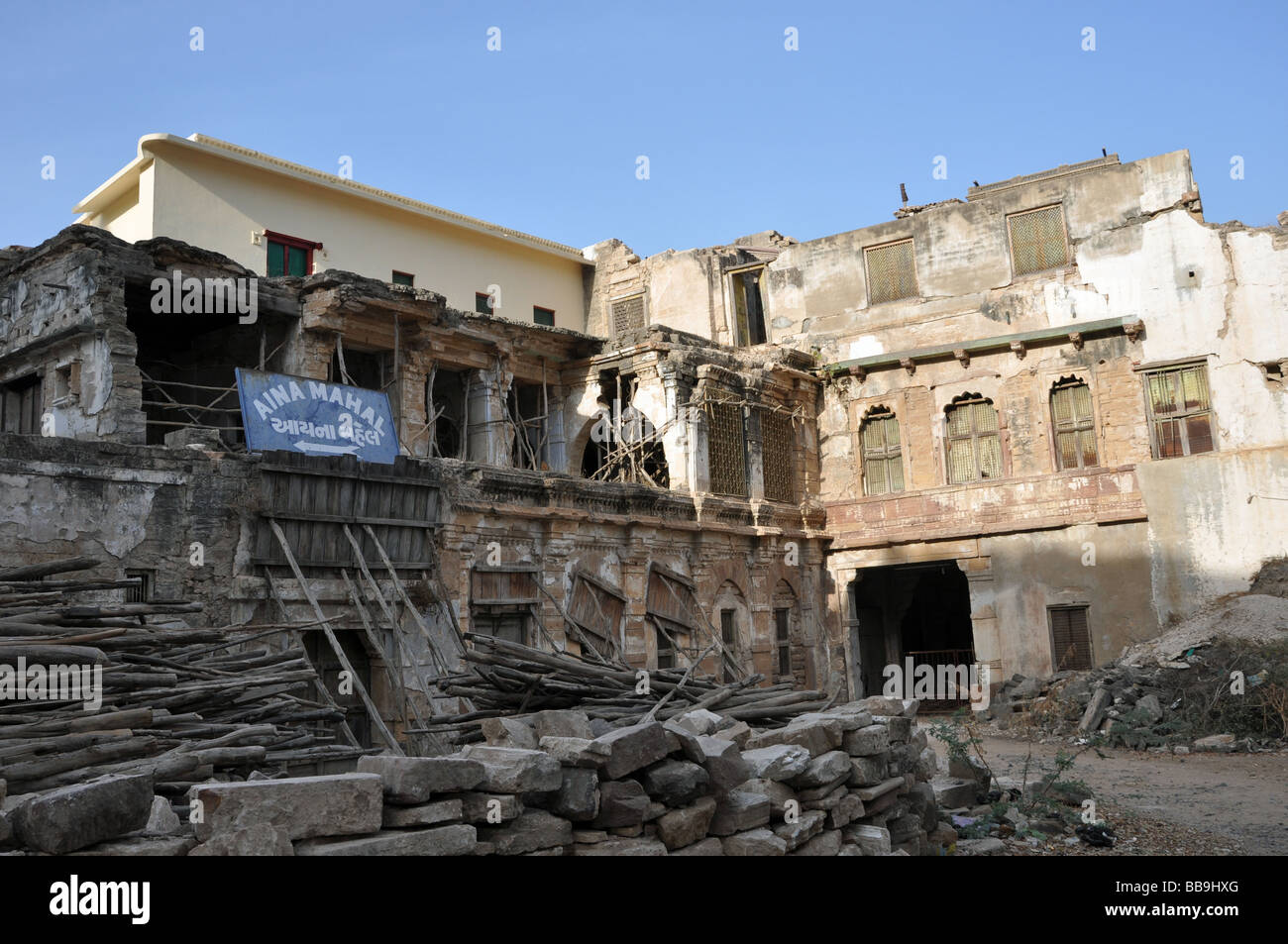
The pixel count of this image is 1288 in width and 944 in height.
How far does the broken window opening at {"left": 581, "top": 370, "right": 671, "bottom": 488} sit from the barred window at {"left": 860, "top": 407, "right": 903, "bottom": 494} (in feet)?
15.0

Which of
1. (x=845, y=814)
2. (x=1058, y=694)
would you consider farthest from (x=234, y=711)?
(x=1058, y=694)

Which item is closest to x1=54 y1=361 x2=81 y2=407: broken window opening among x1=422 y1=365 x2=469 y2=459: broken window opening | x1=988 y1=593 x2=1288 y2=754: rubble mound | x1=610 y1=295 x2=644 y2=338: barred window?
x1=422 y1=365 x2=469 y2=459: broken window opening

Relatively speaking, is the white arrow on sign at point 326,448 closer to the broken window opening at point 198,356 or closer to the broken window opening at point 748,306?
the broken window opening at point 198,356

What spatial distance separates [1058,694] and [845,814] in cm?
1239

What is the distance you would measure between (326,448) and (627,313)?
15.6 meters

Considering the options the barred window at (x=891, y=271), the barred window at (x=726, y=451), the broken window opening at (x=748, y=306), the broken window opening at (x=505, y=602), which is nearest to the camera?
the broken window opening at (x=505, y=602)

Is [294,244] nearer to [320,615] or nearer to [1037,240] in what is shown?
[320,615]

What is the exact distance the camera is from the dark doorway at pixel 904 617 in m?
25.7

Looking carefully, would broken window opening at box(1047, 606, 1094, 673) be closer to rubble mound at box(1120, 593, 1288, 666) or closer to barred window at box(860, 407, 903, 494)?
rubble mound at box(1120, 593, 1288, 666)

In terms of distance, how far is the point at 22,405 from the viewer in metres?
18.1

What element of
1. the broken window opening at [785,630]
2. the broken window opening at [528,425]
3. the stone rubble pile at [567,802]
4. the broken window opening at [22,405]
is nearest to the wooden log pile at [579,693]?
the stone rubble pile at [567,802]

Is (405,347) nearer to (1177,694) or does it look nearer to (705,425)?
(705,425)

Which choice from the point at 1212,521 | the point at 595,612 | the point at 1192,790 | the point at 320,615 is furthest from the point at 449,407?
the point at 1192,790

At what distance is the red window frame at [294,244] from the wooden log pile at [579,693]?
15.5m
